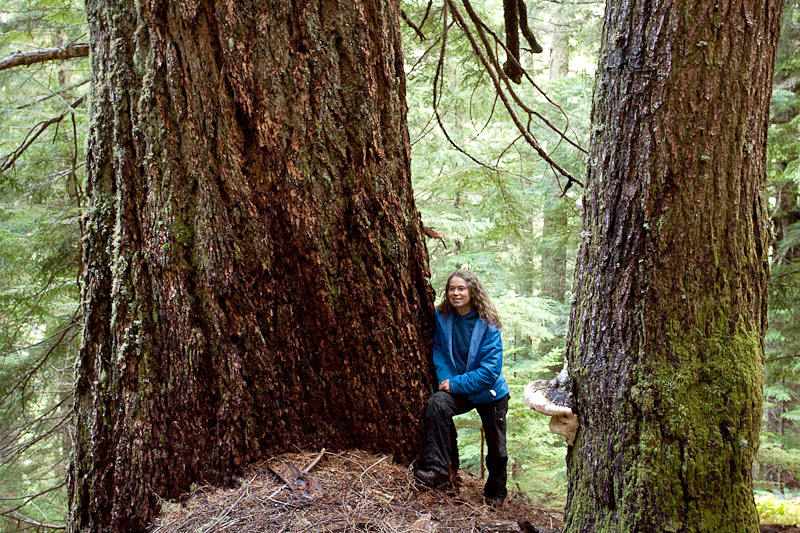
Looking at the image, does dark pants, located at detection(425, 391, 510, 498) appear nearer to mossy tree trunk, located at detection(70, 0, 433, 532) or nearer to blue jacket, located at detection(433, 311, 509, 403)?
blue jacket, located at detection(433, 311, 509, 403)

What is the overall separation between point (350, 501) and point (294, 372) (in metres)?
0.81

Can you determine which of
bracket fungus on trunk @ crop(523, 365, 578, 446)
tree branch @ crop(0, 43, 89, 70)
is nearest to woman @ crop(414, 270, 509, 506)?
bracket fungus on trunk @ crop(523, 365, 578, 446)

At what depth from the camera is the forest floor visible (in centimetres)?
266

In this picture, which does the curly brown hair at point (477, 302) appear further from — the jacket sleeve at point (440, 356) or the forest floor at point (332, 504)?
the forest floor at point (332, 504)

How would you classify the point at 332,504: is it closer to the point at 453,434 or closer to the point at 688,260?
the point at 453,434

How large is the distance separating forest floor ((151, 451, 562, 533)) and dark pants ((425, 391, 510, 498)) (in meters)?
0.19

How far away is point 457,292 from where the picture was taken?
3.64 m

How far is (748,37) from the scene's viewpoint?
2.18 m

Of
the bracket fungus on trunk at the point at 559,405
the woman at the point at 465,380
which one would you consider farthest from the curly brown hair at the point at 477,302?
the bracket fungus on trunk at the point at 559,405

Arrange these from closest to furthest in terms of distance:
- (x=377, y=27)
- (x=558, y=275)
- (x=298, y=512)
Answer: (x=298, y=512), (x=377, y=27), (x=558, y=275)

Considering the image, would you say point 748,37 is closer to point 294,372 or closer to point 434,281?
point 294,372

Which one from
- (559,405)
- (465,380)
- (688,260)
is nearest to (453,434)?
(465,380)

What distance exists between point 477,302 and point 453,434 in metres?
0.96

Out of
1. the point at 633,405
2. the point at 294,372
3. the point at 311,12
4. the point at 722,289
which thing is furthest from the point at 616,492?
the point at 311,12
